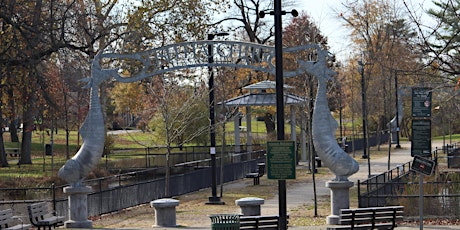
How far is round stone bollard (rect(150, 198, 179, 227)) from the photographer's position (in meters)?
22.1

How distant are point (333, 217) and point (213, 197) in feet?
26.3

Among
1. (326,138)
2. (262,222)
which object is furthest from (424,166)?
(326,138)

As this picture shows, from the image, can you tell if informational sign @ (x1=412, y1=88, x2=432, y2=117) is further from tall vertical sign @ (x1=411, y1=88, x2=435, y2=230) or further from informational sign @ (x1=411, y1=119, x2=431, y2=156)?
informational sign @ (x1=411, y1=119, x2=431, y2=156)

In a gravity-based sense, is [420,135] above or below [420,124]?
below

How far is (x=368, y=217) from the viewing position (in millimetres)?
19484

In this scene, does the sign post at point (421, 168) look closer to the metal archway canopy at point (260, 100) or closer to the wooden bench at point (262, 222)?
the wooden bench at point (262, 222)

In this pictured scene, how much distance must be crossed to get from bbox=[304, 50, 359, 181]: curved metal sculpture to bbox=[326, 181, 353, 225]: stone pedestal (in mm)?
290

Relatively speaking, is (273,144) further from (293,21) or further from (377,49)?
(293,21)

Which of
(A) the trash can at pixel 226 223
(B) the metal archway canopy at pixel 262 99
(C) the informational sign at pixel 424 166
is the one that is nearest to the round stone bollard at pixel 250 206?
(A) the trash can at pixel 226 223

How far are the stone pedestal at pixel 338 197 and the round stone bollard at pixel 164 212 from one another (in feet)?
13.1

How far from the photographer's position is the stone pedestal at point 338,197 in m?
21.9

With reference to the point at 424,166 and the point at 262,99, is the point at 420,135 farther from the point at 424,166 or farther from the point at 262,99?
the point at 262,99

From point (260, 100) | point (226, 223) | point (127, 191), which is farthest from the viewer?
point (260, 100)

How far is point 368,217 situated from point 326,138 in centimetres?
336
